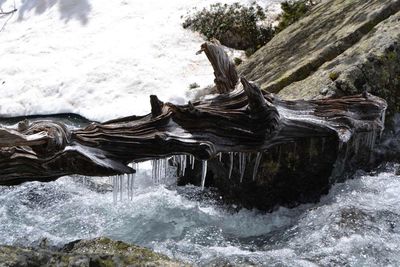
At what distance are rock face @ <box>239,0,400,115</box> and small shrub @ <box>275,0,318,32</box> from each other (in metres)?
1.81

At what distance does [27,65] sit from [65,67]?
1.04 m

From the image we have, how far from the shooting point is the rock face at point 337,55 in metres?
8.23

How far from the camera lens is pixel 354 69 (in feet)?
26.9

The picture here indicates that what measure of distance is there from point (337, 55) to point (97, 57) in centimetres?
707

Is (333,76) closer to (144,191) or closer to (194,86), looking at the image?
(144,191)

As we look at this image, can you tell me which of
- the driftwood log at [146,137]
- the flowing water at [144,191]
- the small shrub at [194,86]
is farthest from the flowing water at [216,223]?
the small shrub at [194,86]

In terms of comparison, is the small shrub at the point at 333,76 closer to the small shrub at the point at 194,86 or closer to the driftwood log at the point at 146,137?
the driftwood log at the point at 146,137

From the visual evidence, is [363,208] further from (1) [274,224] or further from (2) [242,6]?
(2) [242,6]

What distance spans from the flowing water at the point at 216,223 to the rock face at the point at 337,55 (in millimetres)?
1257

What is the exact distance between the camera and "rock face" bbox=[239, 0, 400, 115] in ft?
27.0

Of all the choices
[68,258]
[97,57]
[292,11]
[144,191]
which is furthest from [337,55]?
[97,57]

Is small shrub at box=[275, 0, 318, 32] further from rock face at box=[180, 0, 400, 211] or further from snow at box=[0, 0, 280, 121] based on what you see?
rock face at box=[180, 0, 400, 211]

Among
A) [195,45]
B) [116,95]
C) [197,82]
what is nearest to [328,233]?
[197,82]

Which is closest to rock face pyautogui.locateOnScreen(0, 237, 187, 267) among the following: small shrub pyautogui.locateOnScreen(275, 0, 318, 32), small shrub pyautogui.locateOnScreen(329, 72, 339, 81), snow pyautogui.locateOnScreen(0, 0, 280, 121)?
small shrub pyautogui.locateOnScreen(329, 72, 339, 81)
